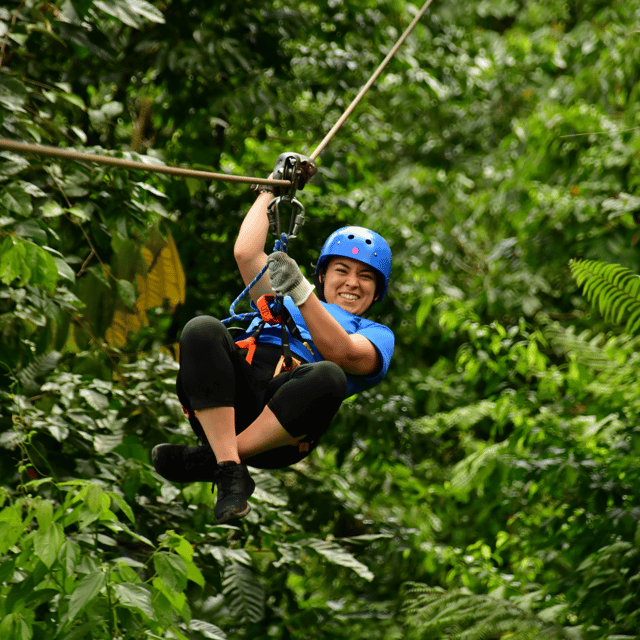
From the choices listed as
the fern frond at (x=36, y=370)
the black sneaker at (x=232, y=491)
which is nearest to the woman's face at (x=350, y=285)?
the black sneaker at (x=232, y=491)

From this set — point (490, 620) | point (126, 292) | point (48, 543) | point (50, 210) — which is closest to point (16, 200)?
point (50, 210)

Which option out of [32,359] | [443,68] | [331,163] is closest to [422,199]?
[443,68]

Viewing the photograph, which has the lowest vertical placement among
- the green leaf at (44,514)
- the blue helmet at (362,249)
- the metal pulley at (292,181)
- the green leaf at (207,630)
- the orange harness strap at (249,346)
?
the green leaf at (207,630)

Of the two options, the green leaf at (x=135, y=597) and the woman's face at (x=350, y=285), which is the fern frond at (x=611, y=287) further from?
the green leaf at (x=135, y=597)

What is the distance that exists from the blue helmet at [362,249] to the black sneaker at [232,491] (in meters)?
0.88

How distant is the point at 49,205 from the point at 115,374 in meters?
1.05

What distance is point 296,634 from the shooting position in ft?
16.6

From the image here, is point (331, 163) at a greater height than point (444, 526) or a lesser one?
greater

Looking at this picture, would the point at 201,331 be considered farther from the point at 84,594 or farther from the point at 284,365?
the point at 84,594

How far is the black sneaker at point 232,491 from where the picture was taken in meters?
2.43

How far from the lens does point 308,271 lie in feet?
16.7

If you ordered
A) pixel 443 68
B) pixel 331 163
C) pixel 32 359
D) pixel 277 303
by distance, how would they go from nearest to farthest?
pixel 277 303, pixel 32 359, pixel 331 163, pixel 443 68

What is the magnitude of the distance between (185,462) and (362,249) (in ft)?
3.12

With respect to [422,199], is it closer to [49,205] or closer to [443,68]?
[443,68]
